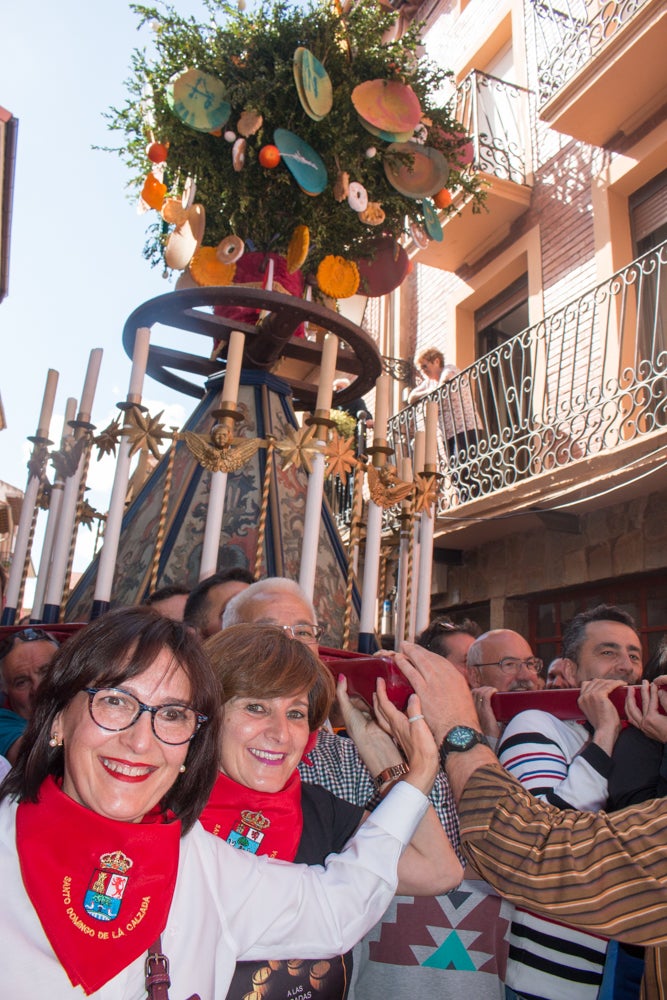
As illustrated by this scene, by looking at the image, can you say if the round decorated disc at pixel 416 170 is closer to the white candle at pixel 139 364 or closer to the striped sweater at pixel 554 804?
the white candle at pixel 139 364

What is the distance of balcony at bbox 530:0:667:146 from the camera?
24.0 feet

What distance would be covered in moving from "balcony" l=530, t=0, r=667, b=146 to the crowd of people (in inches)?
293

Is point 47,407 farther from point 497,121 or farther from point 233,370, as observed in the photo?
point 497,121

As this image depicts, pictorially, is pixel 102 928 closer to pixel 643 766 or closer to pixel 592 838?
pixel 592 838

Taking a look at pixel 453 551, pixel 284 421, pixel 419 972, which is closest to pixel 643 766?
pixel 419 972

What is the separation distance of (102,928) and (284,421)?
104 inches

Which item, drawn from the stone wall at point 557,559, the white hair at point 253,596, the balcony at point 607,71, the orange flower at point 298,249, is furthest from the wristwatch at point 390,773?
the balcony at point 607,71

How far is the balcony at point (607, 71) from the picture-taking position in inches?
287

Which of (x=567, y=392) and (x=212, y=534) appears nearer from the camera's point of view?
(x=212, y=534)

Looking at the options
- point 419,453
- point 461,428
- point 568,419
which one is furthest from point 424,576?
point 461,428

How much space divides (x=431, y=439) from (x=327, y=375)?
0.67 meters

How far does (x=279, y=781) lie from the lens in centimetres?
173

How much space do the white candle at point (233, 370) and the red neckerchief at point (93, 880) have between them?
1.83 m

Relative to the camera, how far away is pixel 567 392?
796 cm
